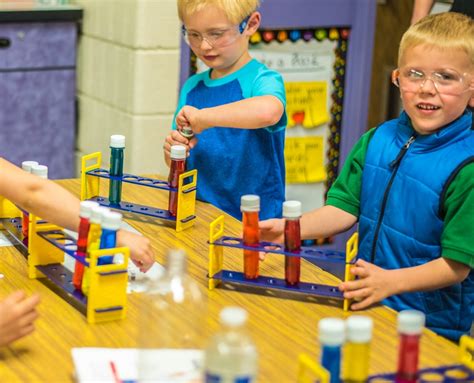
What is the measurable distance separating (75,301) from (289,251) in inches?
15.7

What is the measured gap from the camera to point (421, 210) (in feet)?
6.50

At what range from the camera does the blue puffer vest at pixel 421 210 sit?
6.45 feet

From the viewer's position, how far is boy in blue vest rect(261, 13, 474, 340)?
1.92m

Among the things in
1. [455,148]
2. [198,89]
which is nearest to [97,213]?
[455,148]

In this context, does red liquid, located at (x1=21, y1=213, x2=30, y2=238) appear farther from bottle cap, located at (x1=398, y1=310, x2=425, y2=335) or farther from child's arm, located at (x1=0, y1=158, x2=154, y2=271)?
bottle cap, located at (x1=398, y1=310, x2=425, y2=335)

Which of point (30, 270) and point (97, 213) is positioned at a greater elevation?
point (97, 213)

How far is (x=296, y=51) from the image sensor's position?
12.2 ft

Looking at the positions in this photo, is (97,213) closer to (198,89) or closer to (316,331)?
(316,331)

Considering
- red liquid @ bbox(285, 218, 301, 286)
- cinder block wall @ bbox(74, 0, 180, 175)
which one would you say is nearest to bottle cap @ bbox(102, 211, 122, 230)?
red liquid @ bbox(285, 218, 301, 286)

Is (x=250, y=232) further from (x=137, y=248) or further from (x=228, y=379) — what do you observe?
(x=228, y=379)

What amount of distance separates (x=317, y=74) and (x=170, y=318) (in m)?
2.38

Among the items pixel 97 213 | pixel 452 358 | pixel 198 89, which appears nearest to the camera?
pixel 452 358

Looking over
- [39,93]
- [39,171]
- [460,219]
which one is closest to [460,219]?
[460,219]

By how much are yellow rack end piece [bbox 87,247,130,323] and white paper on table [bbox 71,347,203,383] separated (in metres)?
0.13
